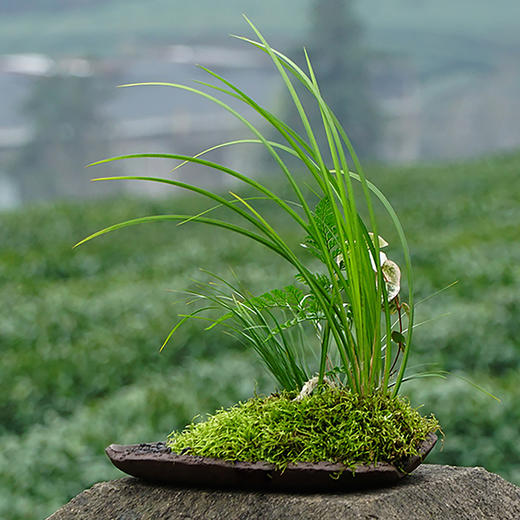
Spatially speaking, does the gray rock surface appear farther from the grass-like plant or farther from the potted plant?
the grass-like plant

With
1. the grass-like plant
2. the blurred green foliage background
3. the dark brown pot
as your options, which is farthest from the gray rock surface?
the blurred green foliage background

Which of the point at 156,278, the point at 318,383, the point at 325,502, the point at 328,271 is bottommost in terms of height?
the point at 156,278

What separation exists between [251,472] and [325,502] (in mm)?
152

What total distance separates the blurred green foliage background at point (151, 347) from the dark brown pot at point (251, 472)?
1.24ft

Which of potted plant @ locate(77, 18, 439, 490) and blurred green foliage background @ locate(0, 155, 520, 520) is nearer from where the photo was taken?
potted plant @ locate(77, 18, 439, 490)

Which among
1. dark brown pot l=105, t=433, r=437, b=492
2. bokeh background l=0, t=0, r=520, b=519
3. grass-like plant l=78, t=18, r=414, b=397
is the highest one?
grass-like plant l=78, t=18, r=414, b=397

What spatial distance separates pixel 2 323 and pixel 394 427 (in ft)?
18.0

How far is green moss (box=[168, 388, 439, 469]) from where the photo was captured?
1316mm

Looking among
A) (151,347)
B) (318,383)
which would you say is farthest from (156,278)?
(318,383)

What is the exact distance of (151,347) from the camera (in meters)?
5.47

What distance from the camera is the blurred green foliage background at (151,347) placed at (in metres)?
3.80

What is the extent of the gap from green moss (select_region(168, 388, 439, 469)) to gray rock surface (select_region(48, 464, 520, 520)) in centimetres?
7

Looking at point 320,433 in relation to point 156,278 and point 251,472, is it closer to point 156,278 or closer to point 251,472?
point 251,472

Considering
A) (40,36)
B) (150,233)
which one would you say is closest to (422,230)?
(150,233)
